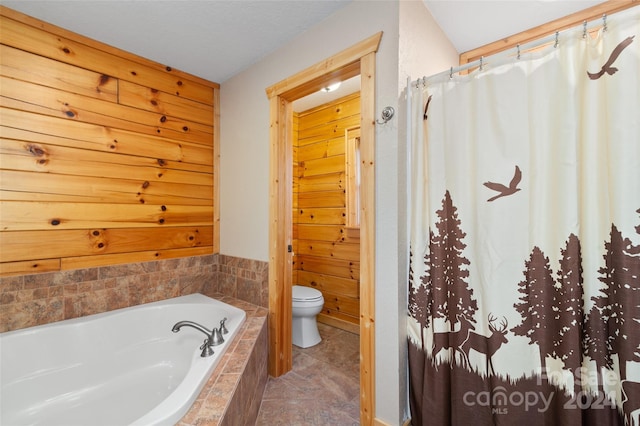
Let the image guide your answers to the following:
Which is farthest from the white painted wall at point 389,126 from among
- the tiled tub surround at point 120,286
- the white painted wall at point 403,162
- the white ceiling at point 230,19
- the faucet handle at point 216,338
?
the tiled tub surround at point 120,286

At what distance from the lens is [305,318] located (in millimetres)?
2594

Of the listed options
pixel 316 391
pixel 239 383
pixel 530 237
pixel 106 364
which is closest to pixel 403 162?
pixel 530 237

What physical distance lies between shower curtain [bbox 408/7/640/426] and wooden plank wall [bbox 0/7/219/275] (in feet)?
6.28

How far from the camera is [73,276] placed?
6.14 ft

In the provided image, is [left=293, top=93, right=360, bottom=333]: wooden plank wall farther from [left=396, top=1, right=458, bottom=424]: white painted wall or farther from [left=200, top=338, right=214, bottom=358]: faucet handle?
[left=200, top=338, right=214, bottom=358]: faucet handle

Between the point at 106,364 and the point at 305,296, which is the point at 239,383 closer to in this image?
the point at 106,364

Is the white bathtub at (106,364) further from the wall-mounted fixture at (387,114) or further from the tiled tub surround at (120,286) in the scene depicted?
the wall-mounted fixture at (387,114)

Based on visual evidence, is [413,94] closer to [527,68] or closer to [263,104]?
[527,68]

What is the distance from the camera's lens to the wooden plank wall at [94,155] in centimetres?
170

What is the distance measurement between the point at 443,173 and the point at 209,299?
1.98m

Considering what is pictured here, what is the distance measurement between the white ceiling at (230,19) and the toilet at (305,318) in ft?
6.75

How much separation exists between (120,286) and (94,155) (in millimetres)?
957

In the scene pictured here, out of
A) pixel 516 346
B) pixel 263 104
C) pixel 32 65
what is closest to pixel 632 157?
pixel 516 346

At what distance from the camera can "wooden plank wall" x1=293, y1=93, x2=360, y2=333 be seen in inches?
114
